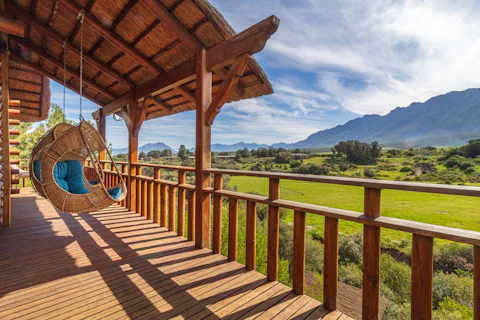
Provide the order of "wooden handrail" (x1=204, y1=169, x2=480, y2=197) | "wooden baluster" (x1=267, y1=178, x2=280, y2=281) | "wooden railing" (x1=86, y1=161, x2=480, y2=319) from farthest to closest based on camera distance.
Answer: "wooden baluster" (x1=267, y1=178, x2=280, y2=281) → "wooden railing" (x1=86, y1=161, x2=480, y2=319) → "wooden handrail" (x1=204, y1=169, x2=480, y2=197)

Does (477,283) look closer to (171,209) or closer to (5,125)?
(171,209)

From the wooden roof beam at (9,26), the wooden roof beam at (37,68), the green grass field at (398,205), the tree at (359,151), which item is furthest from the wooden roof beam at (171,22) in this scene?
the green grass field at (398,205)

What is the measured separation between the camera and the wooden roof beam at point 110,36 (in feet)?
11.0

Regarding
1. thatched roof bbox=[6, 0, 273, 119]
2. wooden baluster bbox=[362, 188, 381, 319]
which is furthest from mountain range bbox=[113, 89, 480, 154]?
wooden baluster bbox=[362, 188, 381, 319]

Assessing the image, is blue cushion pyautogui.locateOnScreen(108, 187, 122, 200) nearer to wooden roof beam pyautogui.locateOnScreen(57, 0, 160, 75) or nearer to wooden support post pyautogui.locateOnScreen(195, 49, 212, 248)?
wooden support post pyautogui.locateOnScreen(195, 49, 212, 248)

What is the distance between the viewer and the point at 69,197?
9.84 ft

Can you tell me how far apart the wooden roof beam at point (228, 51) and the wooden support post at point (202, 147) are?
119mm

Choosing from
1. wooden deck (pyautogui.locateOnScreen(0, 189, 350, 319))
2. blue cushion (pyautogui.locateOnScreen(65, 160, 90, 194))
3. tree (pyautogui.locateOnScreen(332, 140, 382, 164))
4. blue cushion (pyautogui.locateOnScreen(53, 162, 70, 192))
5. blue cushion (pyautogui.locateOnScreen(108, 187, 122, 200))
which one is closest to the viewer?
wooden deck (pyautogui.locateOnScreen(0, 189, 350, 319))

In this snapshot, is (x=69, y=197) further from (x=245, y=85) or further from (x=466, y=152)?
(x=466, y=152)

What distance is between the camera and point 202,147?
2928 millimetres

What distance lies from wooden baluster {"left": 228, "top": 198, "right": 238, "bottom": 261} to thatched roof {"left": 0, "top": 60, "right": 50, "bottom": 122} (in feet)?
18.3

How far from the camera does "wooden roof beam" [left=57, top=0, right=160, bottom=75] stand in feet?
11.0

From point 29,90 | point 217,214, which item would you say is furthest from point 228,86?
point 29,90

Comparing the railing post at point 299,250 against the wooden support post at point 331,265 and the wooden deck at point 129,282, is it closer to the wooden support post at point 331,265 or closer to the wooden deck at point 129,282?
the wooden deck at point 129,282
